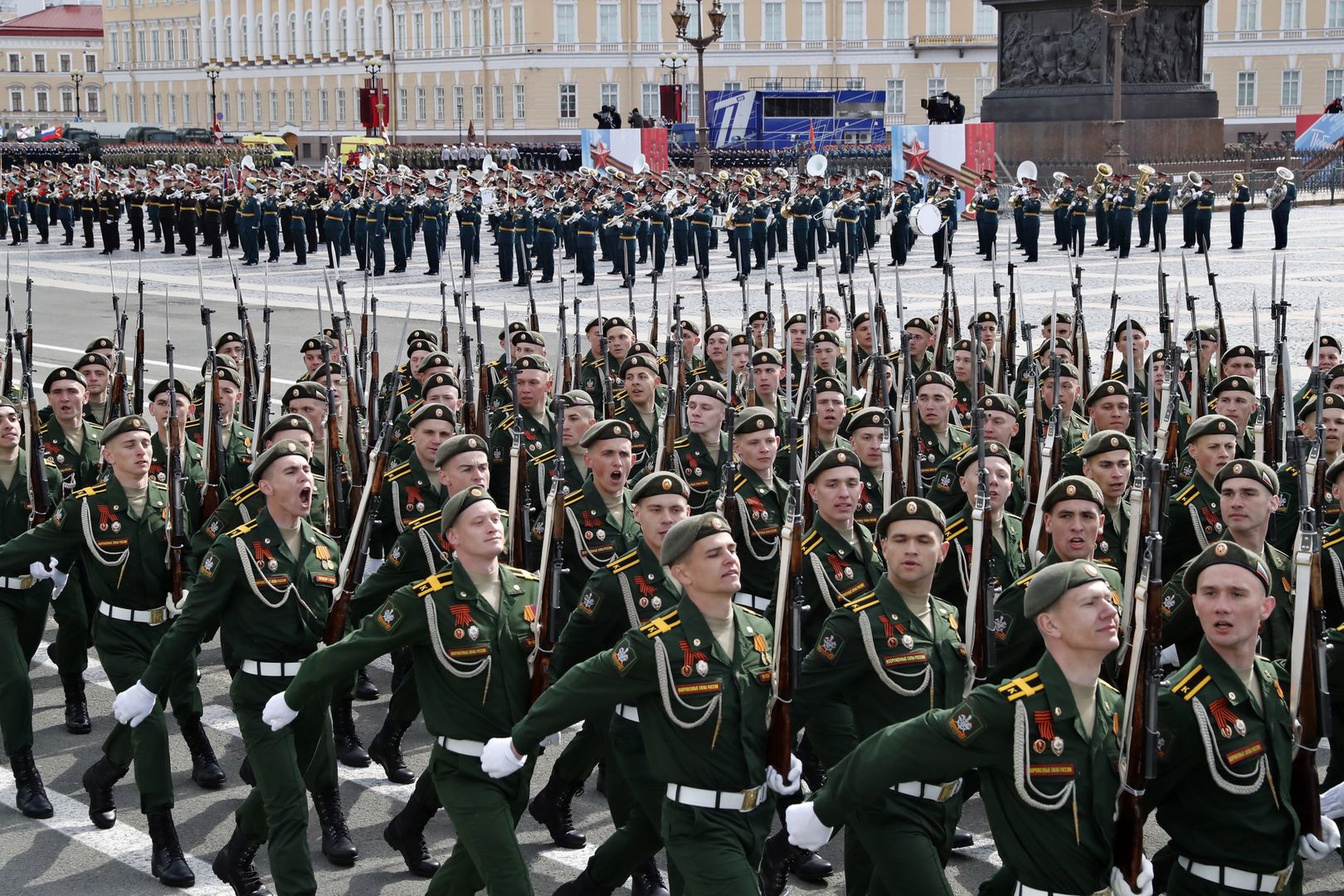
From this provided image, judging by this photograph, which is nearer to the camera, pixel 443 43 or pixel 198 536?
pixel 198 536

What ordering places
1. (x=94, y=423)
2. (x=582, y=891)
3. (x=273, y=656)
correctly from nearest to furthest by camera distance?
(x=582, y=891), (x=273, y=656), (x=94, y=423)

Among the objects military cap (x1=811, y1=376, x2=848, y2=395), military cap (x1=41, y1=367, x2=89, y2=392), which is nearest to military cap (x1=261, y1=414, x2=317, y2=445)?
military cap (x1=41, y1=367, x2=89, y2=392)

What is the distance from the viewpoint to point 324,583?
A: 6336mm

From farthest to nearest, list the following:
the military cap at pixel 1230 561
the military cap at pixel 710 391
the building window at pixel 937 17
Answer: the building window at pixel 937 17 → the military cap at pixel 710 391 → the military cap at pixel 1230 561

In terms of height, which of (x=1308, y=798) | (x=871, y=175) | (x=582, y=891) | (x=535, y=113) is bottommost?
(x=582, y=891)

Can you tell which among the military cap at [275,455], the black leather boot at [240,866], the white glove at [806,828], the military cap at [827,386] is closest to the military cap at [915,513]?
the white glove at [806,828]

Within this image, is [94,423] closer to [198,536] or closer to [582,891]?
[198,536]

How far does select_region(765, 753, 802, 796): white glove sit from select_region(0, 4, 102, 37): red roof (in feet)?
378

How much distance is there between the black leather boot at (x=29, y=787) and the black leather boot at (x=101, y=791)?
230mm

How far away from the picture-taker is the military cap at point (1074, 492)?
6.09 meters

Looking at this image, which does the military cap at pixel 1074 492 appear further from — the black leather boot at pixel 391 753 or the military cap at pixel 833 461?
the black leather boot at pixel 391 753

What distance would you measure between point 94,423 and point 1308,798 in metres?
7.28

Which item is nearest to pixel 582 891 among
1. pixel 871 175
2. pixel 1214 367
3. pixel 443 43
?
pixel 1214 367

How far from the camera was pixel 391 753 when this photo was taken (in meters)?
7.33
